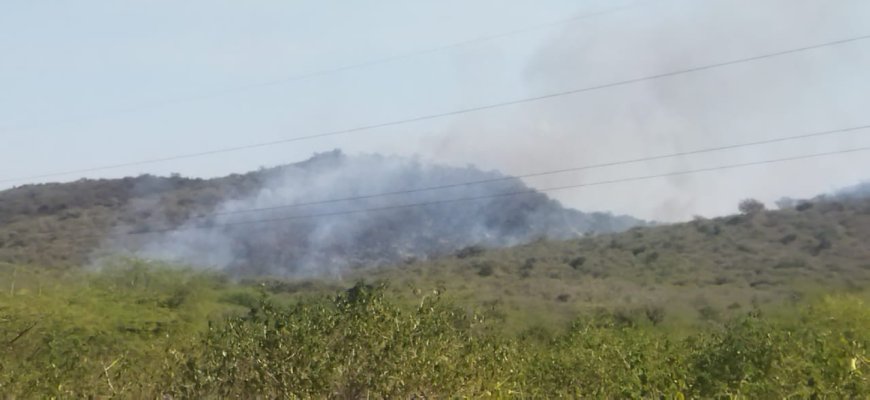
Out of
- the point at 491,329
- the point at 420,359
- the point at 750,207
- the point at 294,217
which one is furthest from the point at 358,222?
the point at 420,359

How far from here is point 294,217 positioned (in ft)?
423

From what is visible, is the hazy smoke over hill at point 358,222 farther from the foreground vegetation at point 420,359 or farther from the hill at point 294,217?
the foreground vegetation at point 420,359

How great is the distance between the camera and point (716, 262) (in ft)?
243

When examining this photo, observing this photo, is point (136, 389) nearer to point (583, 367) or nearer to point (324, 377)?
point (324, 377)

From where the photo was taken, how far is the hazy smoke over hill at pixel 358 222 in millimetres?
110938

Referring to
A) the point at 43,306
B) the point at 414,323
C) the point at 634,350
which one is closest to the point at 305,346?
the point at 414,323

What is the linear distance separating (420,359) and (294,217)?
369 feet

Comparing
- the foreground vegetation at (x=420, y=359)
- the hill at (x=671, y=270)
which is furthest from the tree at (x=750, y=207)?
the foreground vegetation at (x=420, y=359)

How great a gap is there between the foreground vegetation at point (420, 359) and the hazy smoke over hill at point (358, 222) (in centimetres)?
6802

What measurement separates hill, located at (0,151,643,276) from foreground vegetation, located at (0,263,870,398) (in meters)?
66.8

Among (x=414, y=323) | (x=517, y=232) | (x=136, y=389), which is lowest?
(x=517, y=232)

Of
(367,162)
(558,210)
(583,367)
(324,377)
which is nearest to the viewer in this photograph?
(324,377)

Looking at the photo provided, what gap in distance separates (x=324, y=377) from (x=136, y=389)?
21.1 ft

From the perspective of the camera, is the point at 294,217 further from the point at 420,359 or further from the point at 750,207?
the point at 420,359
